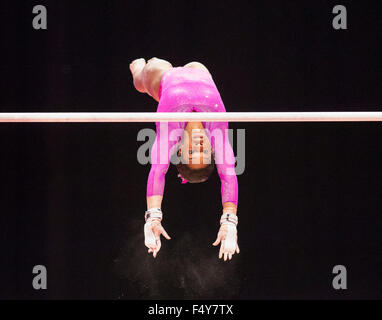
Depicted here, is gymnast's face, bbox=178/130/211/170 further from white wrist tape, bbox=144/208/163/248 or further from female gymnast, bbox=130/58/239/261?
white wrist tape, bbox=144/208/163/248

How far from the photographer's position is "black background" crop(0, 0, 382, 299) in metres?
2.21

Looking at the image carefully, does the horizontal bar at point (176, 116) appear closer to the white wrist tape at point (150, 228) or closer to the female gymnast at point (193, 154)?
the female gymnast at point (193, 154)

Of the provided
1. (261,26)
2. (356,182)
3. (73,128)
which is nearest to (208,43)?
(261,26)

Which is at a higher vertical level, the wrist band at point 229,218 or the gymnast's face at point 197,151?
the gymnast's face at point 197,151

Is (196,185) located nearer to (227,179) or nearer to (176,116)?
(227,179)

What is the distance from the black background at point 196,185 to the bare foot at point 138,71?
0.10 metres

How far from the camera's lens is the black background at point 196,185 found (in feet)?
7.24

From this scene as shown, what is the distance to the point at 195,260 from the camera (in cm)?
229

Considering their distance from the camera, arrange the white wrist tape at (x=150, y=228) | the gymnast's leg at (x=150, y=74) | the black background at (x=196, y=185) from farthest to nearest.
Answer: the black background at (x=196, y=185), the gymnast's leg at (x=150, y=74), the white wrist tape at (x=150, y=228)

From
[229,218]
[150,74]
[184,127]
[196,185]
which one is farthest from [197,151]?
[196,185]

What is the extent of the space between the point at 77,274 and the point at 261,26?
1224 millimetres

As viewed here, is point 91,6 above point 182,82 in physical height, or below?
above

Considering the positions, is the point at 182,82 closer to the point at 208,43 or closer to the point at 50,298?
the point at 208,43

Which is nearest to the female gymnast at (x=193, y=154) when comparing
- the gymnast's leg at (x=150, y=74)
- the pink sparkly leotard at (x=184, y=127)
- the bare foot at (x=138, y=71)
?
the pink sparkly leotard at (x=184, y=127)
